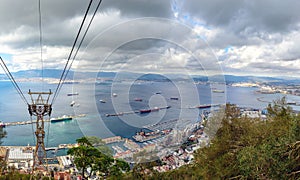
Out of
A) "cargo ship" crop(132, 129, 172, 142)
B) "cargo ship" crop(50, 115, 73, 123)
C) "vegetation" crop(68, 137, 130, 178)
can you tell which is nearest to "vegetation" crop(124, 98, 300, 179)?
"vegetation" crop(68, 137, 130, 178)

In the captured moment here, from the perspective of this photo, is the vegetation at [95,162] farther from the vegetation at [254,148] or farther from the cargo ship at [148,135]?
the cargo ship at [148,135]

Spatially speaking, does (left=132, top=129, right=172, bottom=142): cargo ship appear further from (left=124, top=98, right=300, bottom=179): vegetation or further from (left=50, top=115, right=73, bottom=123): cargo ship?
(left=50, top=115, right=73, bottom=123): cargo ship

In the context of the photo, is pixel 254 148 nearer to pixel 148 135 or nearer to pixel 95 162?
pixel 95 162

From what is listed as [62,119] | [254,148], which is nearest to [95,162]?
[254,148]

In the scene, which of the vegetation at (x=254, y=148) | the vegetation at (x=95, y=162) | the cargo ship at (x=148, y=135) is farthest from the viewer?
the cargo ship at (x=148, y=135)

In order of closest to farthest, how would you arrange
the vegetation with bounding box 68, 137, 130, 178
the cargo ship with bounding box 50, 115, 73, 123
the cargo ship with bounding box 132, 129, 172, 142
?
the vegetation with bounding box 68, 137, 130, 178, the cargo ship with bounding box 132, 129, 172, 142, the cargo ship with bounding box 50, 115, 73, 123

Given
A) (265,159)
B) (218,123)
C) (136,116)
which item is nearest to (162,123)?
(136,116)

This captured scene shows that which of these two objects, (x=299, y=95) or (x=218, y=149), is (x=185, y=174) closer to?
(x=218, y=149)

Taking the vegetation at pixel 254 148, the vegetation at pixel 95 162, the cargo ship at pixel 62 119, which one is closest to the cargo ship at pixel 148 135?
the vegetation at pixel 95 162
